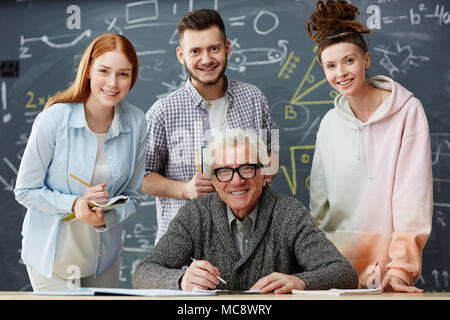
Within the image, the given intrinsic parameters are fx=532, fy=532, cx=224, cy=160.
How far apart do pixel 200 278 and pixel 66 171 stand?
2.35 ft

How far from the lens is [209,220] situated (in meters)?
1.93

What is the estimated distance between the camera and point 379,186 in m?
2.09

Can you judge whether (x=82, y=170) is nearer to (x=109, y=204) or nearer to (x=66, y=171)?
(x=66, y=171)

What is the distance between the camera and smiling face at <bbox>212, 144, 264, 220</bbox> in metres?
1.90

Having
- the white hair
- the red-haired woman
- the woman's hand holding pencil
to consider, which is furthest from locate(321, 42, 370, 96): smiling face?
the woman's hand holding pencil

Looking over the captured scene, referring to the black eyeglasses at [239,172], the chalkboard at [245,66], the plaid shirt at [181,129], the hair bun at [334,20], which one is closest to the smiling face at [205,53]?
the plaid shirt at [181,129]

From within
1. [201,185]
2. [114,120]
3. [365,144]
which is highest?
[114,120]

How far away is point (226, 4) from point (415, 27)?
42.2 inches

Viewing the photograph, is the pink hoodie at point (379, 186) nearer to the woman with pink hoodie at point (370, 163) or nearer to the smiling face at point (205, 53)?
the woman with pink hoodie at point (370, 163)

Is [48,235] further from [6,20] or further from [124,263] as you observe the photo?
[6,20]

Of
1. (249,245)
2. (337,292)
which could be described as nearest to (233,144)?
(249,245)

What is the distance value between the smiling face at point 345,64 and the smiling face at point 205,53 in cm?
45

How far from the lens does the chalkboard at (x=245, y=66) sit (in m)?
2.92
